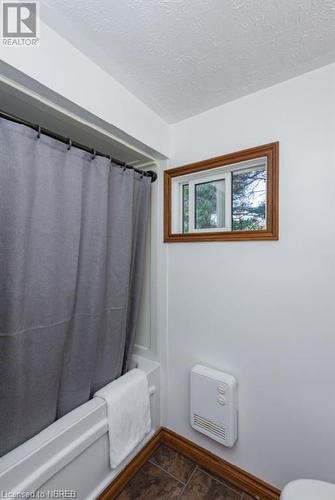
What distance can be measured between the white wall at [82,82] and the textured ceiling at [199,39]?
5 cm

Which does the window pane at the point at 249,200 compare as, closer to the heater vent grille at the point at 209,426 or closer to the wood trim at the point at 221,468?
the heater vent grille at the point at 209,426

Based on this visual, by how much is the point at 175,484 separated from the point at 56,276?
1.42m

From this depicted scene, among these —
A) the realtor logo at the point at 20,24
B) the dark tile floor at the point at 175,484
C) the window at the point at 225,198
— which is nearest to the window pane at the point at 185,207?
the window at the point at 225,198

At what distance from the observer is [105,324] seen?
4.80 feet

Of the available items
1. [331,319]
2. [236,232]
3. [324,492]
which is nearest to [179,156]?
[236,232]

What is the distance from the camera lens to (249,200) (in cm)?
149

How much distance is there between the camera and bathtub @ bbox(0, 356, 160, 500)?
3.01 feet

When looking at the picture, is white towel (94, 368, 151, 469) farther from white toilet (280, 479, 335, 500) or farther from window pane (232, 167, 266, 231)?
window pane (232, 167, 266, 231)

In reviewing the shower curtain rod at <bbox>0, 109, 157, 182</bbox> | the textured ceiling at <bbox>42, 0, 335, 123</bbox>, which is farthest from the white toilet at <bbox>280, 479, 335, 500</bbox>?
the textured ceiling at <bbox>42, 0, 335, 123</bbox>

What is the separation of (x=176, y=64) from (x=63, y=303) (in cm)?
138

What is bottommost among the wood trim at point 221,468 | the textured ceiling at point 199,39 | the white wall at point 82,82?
the wood trim at point 221,468

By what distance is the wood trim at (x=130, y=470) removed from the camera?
1.27m

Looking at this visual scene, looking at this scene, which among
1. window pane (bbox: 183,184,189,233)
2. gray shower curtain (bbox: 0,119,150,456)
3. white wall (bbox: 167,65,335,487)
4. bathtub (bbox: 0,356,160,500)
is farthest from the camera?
window pane (bbox: 183,184,189,233)

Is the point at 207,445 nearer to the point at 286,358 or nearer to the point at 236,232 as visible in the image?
the point at 286,358
